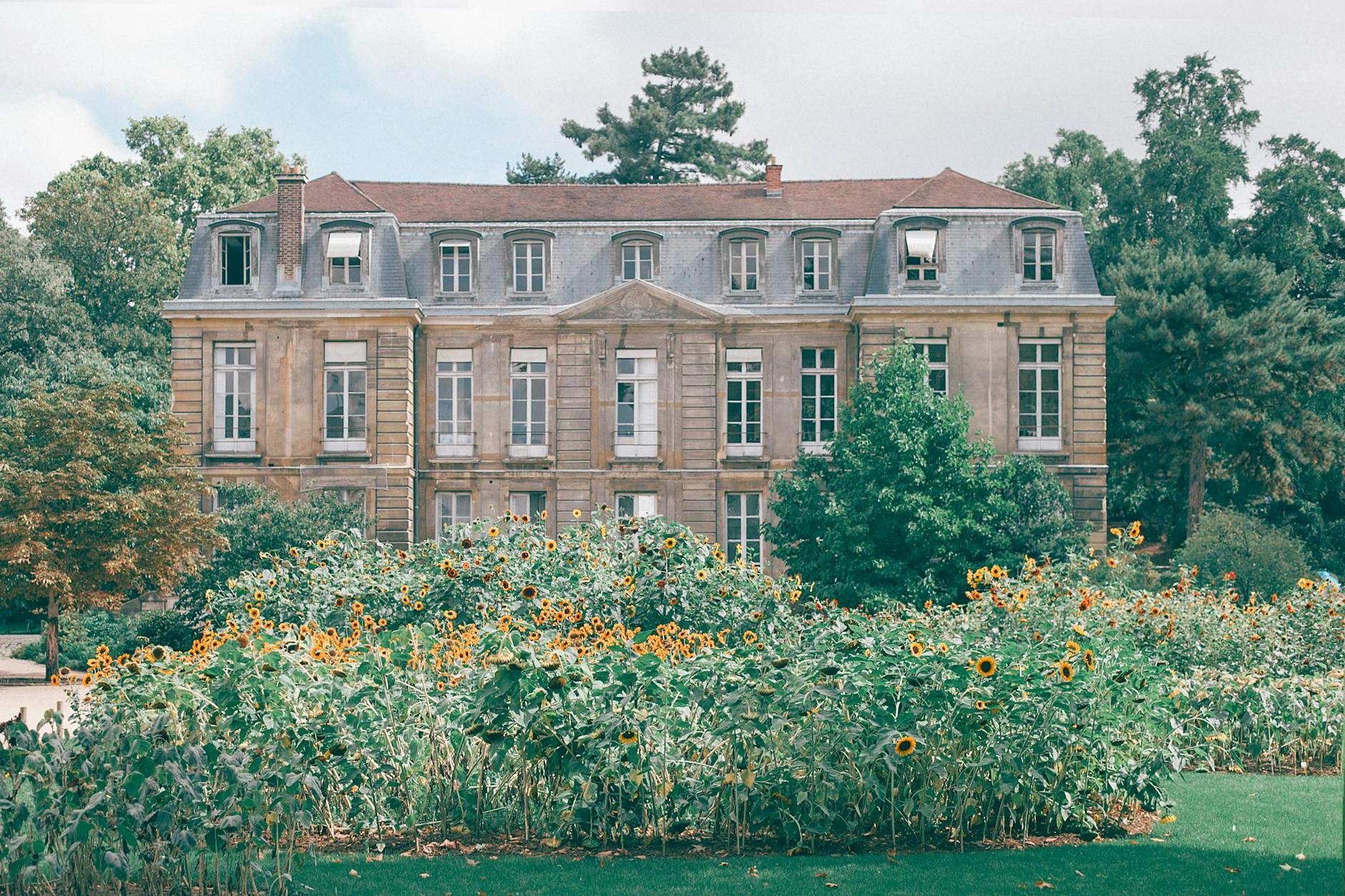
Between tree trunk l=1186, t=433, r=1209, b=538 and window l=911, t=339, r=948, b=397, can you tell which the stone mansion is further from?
tree trunk l=1186, t=433, r=1209, b=538

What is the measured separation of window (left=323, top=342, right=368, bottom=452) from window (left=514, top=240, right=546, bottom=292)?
3578 millimetres

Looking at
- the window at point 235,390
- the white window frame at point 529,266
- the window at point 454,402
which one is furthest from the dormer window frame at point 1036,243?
the window at point 235,390

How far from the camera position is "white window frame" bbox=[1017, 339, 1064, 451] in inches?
1189

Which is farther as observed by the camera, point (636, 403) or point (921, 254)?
point (636, 403)

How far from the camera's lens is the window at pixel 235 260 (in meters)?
30.5

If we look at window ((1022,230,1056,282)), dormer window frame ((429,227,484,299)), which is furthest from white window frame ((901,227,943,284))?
dormer window frame ((429,227,484,299))

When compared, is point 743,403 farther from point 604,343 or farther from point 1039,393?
point 1039,393

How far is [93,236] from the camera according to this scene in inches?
1598

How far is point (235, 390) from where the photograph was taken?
3058 cm

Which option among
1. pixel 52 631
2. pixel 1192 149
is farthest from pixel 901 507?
pixel 1192 149

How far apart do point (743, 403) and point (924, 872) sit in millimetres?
23450

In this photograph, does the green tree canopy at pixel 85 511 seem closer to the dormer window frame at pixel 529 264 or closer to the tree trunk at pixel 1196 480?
the dormer window frame at pixel 529 264

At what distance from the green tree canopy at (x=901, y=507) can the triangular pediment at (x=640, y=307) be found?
8.43m

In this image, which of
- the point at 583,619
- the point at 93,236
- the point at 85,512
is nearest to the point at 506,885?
the point at 583,619
